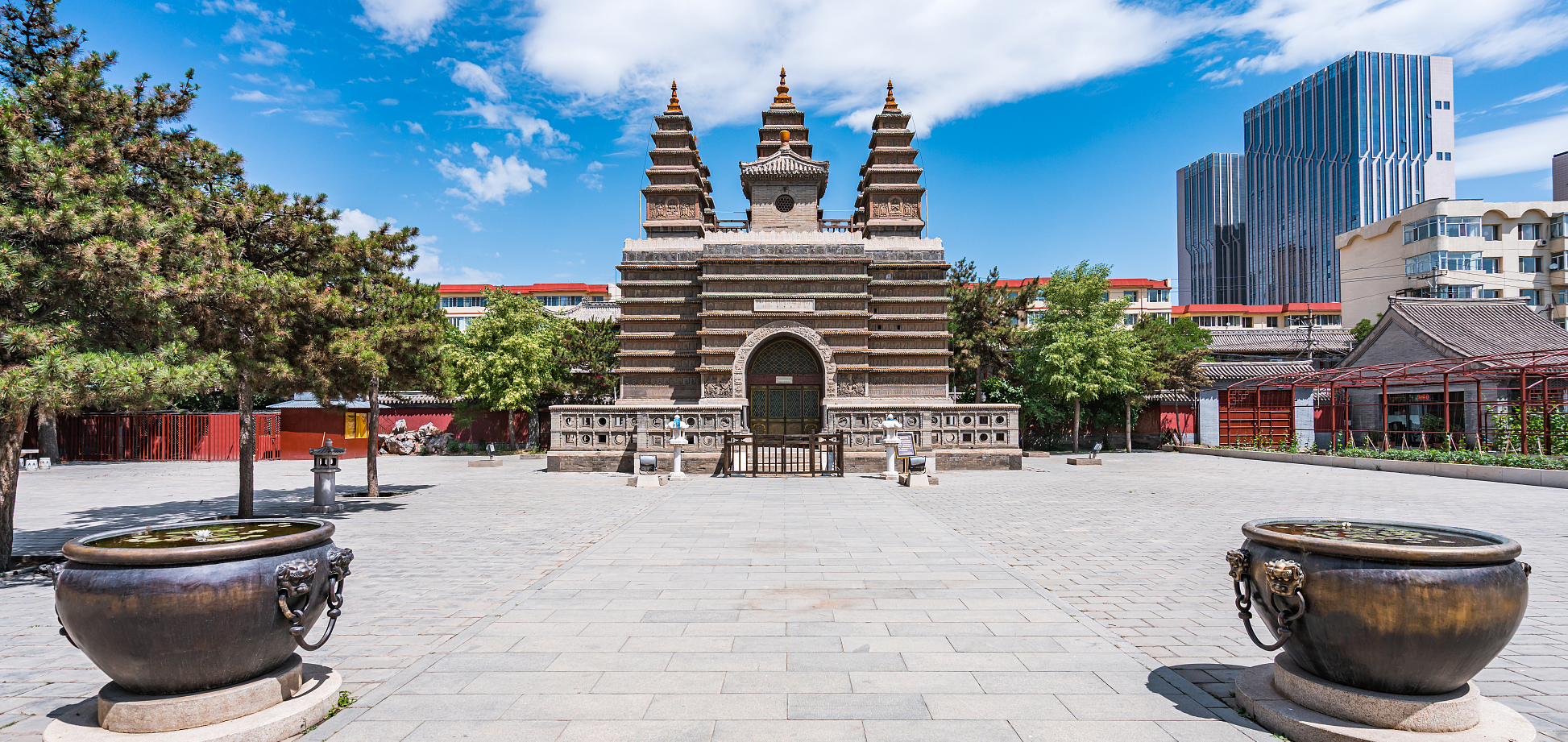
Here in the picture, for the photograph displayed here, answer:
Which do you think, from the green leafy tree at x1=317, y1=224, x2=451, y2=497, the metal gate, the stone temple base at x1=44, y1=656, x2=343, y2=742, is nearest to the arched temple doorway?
the metal gate

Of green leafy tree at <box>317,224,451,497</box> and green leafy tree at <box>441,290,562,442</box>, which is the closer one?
green leafy tree at <box>317,224,451,497</box>

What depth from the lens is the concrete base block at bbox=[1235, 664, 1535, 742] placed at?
3.68 m

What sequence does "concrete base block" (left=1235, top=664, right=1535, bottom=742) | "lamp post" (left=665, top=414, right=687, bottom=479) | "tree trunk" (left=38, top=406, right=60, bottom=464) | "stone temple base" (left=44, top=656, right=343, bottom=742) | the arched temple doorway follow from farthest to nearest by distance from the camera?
the arched temple doorway < "tree trunk" (left=38, top=406, right=60, bottom=464) < "lamp post" (left=665, top=414, right=687, bottom=479) < "stone temple base" (left=44, top=656, right=343, bottom=742) < "concrete base block" (left=1235, top=664, right=1535, bottom=742)

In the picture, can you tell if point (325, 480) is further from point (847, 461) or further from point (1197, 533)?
point (1197, 533)

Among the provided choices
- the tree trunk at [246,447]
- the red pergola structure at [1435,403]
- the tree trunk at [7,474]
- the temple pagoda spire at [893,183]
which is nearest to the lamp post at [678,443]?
the tree trunk at [246,447]

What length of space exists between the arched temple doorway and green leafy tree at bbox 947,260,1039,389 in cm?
802

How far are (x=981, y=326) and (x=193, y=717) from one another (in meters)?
31.4

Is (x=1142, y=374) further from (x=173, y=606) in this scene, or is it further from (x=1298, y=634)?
(x=173, y=606)

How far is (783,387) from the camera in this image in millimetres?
27750

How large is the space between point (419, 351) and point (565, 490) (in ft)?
15.6

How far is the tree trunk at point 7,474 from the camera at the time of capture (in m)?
8.17

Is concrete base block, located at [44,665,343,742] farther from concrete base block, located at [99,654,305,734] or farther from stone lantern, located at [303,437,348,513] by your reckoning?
stone lantern, located at [303,437,348,513]

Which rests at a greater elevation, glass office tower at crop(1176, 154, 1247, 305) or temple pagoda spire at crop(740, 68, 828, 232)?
glass office tower at crop(1176, 154, 1247, 305)

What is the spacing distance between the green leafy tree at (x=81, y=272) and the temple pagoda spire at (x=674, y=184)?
76.6ft
